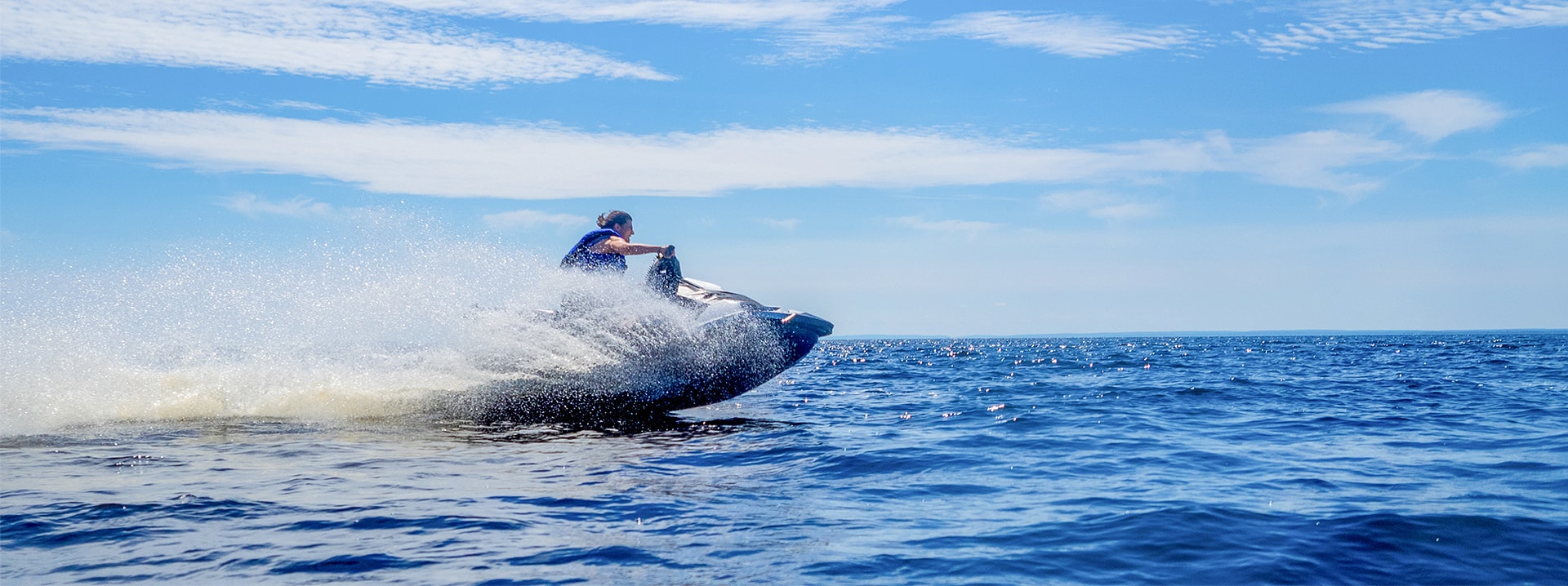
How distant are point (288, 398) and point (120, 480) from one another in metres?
5.25

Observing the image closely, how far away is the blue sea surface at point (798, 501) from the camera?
5023mm

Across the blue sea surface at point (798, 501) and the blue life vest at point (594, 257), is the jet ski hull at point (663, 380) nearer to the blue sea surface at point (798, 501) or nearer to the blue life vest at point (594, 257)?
the blue sea surface at point (798, 501)

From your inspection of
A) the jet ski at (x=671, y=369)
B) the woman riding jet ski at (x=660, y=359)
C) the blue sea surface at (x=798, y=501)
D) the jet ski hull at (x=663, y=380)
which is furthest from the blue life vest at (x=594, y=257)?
the blue sea surface at (x=798, y=501)

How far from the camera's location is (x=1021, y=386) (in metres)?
19.9

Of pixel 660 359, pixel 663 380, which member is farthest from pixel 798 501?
pixel 663 380

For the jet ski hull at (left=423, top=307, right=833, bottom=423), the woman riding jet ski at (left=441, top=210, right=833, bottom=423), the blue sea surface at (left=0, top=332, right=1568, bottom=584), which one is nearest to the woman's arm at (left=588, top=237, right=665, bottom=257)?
the woman riding jet ski at (left=441, top=210, right=833, bottom=423)

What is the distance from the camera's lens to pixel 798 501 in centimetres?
682

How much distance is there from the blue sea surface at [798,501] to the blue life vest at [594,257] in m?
1.92

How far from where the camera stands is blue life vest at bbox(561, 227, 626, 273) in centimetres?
1196

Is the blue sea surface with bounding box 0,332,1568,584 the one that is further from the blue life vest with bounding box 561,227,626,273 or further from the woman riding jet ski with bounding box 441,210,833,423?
the blue life vest with bounding box 561,227,626,273

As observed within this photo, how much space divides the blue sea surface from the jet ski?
65 cm

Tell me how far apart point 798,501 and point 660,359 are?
546 cm

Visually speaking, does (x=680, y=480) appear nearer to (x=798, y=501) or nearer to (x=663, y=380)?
(x=798, y=501)

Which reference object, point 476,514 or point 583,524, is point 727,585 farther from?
point 476,514
